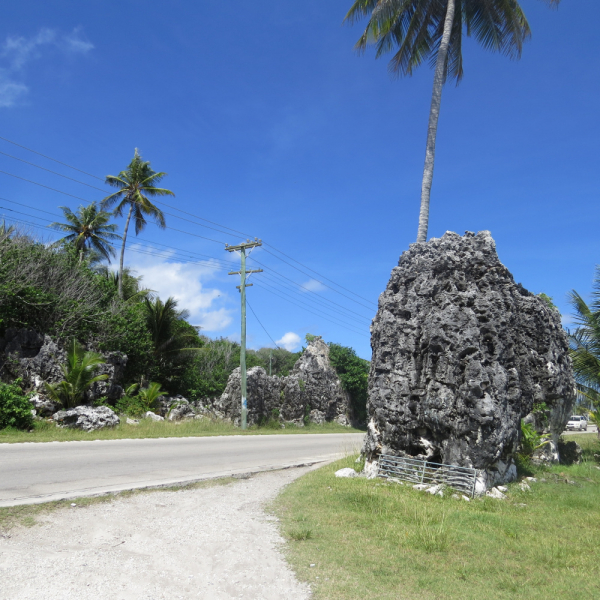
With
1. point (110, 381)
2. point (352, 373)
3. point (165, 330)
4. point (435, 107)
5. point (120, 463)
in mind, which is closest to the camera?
point (120, 463)

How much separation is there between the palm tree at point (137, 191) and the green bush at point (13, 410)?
21.8 meters

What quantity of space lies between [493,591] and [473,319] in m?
5.66

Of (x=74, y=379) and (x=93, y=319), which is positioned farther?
(x=93, y=319)

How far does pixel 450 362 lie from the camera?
9.57 m

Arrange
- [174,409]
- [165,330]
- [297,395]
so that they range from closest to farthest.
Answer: [174,409] → [165,330] → [297,395]

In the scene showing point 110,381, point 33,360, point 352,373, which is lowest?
point 110,381

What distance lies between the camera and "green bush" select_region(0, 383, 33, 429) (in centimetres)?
1513

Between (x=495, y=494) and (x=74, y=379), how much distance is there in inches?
599

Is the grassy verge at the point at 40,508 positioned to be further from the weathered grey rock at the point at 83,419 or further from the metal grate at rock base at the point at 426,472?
the weathered grey rock at the point at 83,419

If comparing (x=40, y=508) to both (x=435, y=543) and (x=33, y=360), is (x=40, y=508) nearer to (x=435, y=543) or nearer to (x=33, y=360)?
(x=435, y=543)

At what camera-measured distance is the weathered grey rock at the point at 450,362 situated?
30.3ft

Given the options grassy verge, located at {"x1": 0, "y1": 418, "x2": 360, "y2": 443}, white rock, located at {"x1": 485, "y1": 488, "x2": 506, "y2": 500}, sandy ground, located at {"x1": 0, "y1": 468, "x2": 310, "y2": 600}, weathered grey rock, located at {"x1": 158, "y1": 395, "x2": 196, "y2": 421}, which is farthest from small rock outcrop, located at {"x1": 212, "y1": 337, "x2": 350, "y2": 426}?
sandy ground, located at {"x1": 0, "y1": 468, "x2": 310, "y2": 600}

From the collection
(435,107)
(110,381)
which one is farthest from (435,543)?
(110,381)

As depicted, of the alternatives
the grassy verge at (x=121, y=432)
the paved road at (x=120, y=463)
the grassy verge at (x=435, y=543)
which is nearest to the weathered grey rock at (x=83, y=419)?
the grassy verge at (x=121, y=432)
